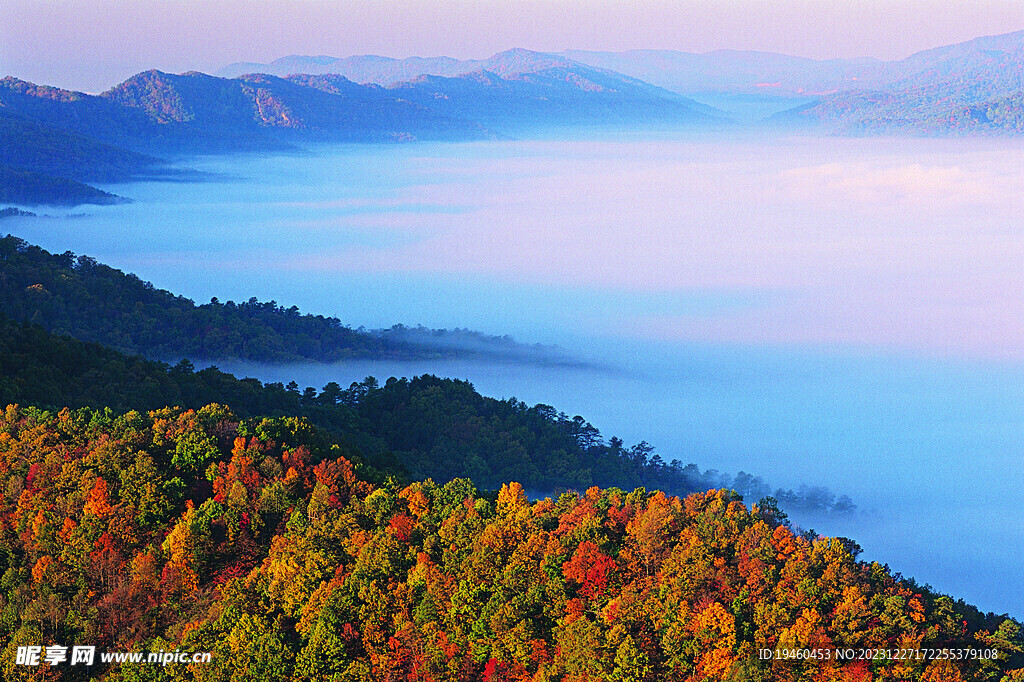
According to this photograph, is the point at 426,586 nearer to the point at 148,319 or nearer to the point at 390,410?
the point at 390,410

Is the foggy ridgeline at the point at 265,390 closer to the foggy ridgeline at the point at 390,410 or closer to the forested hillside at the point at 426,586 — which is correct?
the foggy ridgeline at the point at 390,410

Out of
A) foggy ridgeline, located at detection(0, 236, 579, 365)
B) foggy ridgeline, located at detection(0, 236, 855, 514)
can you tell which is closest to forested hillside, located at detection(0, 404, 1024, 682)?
foggy ridgeline, located at detection(0, 236, 855, 514)

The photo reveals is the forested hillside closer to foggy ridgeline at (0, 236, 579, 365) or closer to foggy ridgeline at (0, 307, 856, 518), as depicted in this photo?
foggy ridgeline at (0, 307, 856, 518)

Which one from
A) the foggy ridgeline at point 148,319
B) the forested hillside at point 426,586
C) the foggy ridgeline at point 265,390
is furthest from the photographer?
the foggy ridgeline at point 148,319

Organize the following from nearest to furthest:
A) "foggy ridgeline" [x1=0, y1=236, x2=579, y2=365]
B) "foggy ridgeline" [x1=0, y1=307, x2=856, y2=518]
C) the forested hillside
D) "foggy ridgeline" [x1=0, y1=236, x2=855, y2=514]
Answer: the forested hillside
"foggy ridgeline" [x1=0, y1=307, x2=856, y2=518]
"foggy ridgeline" [x1=0, y1=236, x2=855, y2=514]
"foggy ridgeline" [x1=0, y1=236, x2=579, y2=365]

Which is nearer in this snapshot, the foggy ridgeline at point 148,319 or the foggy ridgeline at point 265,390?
the foggy ridgeline at point 265,390

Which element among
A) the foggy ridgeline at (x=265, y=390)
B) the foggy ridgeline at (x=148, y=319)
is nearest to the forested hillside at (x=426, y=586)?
the foggy ridgeline at (x=265, y=390)

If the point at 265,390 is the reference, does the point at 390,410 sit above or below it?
below

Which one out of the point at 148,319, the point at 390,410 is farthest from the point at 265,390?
the point at 148,319
